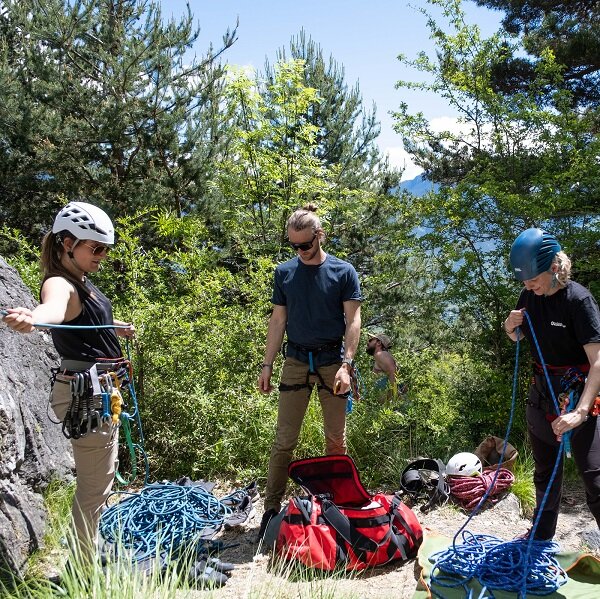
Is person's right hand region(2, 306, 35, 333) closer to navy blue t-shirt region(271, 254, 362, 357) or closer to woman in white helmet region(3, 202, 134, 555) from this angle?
woman in white helmet region(3, 202, 134, 555)

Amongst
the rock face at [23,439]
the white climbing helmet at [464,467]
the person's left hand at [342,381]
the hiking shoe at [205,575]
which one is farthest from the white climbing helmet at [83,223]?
the white climbing helmet at [464,467]

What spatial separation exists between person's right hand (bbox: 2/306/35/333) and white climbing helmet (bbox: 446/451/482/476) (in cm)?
334

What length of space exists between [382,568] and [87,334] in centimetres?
213

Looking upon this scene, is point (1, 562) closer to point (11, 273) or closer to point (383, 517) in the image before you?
point (383, 517)

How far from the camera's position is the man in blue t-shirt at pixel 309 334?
144 inches

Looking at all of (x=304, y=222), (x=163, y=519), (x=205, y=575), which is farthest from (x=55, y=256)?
(x=205, y=575)

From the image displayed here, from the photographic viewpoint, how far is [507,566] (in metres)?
3.06

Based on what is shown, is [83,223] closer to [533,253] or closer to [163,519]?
[163,519]

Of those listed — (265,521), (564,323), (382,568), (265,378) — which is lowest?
(382,568)

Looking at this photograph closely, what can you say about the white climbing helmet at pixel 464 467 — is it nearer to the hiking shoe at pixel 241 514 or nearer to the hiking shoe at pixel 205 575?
the hiking shoe at pixel 241 514

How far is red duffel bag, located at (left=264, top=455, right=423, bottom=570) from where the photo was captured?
3330mm

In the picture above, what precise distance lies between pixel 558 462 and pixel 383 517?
105cm

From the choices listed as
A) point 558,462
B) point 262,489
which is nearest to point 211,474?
point 262,489

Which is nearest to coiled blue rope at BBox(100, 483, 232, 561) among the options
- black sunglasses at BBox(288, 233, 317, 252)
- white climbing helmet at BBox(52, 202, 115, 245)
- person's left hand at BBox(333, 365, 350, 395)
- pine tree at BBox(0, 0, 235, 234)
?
person's left hand at BBox(333, 365, 350, 395)
